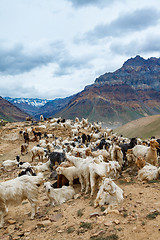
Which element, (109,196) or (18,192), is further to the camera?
(18,192)

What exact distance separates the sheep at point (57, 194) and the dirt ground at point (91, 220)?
273 millimetres

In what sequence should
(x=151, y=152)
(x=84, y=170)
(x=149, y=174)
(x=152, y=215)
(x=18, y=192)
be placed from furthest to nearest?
1. (x=151, y=152)
2. (x=84, y=170)
3. (x=149, y=174)
4. (x=18, y=192)
5. (x=152, y=215)

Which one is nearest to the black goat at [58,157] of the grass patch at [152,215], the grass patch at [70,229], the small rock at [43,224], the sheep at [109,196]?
the sheep at [109,196]

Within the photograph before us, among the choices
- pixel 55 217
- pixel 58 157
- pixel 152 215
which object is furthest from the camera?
pixel 58 157

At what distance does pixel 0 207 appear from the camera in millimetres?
6246

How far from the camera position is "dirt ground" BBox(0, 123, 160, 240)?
4336 millimetres

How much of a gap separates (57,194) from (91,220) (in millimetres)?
2485

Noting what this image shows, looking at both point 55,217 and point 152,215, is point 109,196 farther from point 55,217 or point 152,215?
point 55,217

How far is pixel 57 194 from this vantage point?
23.9ft

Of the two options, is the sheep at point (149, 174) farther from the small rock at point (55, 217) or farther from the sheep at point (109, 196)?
the small rock at point (55, 217)

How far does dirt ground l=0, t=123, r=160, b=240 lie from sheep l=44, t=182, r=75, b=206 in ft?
0.90

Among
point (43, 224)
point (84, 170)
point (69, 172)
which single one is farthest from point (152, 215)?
point (69, 172)

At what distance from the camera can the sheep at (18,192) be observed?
6.21 m

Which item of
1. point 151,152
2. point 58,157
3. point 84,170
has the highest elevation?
point 151,152
